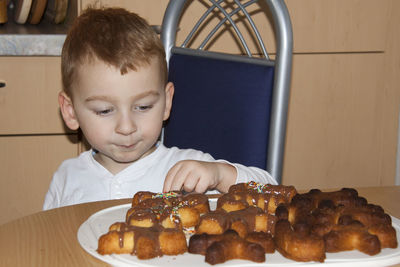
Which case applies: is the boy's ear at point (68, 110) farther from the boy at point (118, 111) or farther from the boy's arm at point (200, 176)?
the boy's arm at point (200, 176)

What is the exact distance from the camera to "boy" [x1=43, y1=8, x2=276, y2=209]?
1.24 metres

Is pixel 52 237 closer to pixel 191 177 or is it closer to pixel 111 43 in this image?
pixel 191 177

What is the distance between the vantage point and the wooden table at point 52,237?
2.34 ft

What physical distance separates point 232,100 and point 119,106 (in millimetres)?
330

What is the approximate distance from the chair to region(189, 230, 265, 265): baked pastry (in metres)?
0.68

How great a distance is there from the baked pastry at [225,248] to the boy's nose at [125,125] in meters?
0.53

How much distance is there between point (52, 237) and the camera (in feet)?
2.60

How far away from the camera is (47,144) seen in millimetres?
2008

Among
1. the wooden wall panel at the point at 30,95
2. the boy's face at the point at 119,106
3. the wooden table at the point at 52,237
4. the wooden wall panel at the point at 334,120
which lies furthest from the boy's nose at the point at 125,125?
the wooden wall panel at the point at 334,120

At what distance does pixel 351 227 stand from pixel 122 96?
2.04 feet

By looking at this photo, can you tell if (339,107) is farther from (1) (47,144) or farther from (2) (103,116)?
(2) (103,116)

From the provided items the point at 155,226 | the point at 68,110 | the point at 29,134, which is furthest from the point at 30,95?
the point at 155,226

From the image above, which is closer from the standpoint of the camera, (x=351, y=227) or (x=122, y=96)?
(x=351, y=227)

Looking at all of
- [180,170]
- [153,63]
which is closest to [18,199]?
[153,63]
